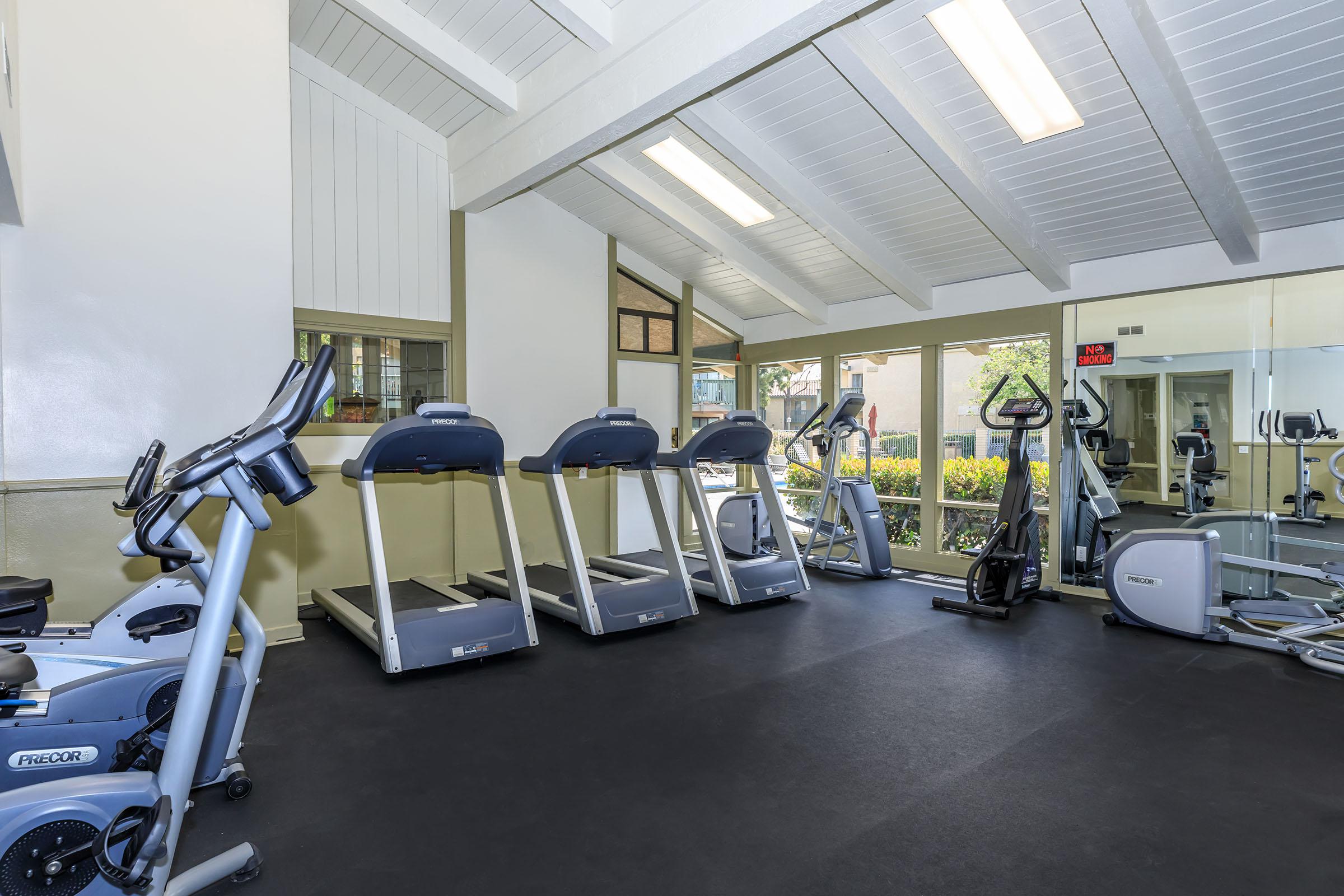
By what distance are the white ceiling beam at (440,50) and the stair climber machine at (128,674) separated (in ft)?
10.8

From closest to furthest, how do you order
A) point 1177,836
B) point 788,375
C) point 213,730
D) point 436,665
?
point 1177,836
point 213,730
point 436,665
point 788,375

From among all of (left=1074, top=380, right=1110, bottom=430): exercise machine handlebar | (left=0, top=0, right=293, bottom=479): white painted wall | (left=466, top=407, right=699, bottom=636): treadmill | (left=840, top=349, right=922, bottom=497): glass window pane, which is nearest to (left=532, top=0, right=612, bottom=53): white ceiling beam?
(left=0, top=0, right=293, bottom=479): white painted wall

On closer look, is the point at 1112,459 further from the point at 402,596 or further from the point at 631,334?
the point at 402,596

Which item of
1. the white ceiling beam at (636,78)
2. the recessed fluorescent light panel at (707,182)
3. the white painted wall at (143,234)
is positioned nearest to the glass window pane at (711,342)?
the recessed fluorescent light panel at (707,182)

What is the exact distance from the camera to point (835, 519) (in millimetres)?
6176

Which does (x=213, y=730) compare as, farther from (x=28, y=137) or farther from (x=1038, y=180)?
(x=1038, y=180)

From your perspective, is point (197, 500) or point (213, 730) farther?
point (213, 730)

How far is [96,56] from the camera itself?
136 inches

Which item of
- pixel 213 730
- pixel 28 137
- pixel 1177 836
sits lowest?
pixel 1177 836

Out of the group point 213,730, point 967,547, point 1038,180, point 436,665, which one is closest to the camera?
point 213,730

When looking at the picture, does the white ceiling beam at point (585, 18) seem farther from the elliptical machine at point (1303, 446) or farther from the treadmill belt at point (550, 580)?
the elliptical machine at point (1303, 446)

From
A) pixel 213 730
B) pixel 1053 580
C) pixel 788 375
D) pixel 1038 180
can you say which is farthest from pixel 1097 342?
pixel 213 730

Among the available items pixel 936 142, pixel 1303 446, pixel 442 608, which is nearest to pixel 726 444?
pixel 442 608

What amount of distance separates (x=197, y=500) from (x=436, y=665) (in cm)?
224
